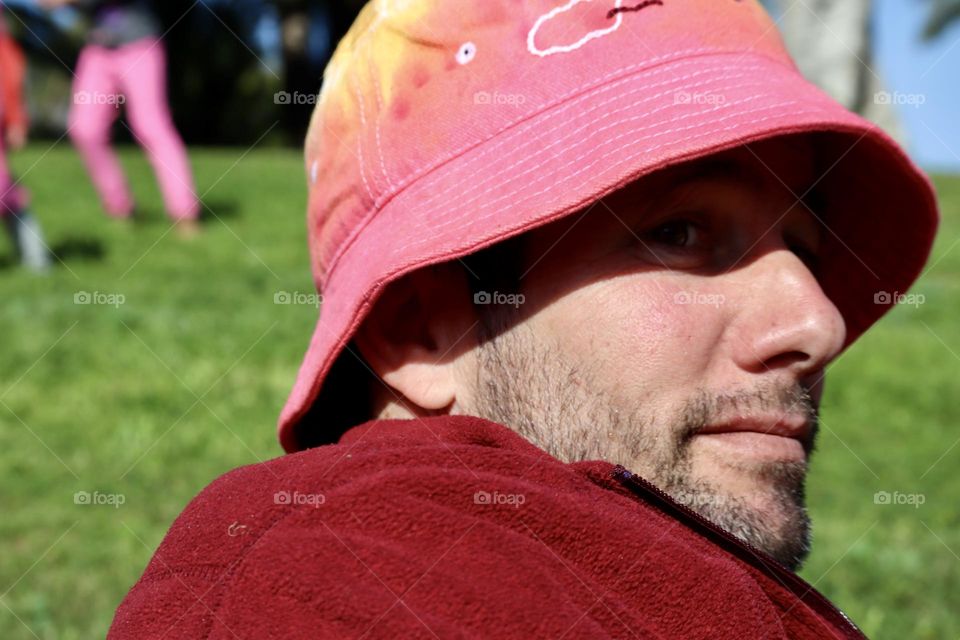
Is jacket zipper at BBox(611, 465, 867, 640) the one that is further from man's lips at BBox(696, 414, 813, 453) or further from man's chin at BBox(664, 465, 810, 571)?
man's lips at BBox(696, 414, 813, 453)

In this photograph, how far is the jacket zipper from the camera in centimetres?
150

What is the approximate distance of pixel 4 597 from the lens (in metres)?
3.00

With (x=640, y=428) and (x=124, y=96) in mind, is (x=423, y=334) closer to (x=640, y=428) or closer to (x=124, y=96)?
(x=640, y=428)

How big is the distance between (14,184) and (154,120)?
4.34ft

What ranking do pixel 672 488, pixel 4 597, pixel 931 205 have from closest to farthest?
Answer: pixel 672 488 < pixel 931 205 < pixel 4 597

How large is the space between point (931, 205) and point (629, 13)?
0.77 m

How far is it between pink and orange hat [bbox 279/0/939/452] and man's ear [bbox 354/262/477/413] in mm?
86

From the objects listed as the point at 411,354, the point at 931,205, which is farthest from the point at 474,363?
the point at 931,205

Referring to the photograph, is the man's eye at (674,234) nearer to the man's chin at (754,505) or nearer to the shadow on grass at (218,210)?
the man's chin at (754,505)

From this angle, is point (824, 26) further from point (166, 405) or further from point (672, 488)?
point (672, 488)

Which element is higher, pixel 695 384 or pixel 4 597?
pixel 695 384

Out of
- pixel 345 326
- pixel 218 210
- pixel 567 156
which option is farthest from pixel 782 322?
pixel 218 210

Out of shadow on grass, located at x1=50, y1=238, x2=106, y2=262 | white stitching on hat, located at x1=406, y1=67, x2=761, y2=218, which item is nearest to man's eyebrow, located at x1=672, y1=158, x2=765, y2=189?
white stitching on hat, located at x1=406, y1=67, x2=761, y2=218

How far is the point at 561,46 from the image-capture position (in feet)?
5.73
